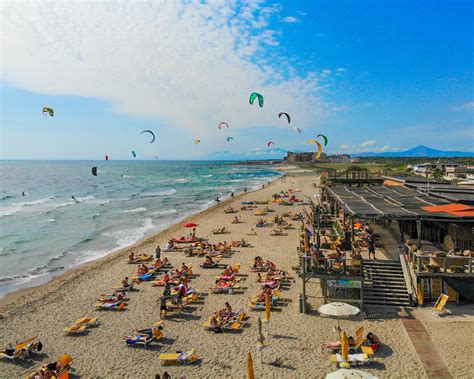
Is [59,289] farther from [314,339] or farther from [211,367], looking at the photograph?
[314,339]

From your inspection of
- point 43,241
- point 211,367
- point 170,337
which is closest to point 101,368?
point 170,337

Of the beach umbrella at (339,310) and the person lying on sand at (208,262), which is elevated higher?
the beach umbrella at (339,310)

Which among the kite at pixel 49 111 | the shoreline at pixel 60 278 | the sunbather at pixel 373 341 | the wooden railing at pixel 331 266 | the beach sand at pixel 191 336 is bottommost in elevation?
the shoreline at pixel 60 278

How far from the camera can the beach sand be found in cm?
1003

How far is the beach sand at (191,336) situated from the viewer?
1003 centimetres

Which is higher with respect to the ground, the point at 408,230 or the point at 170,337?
the point at 408,230

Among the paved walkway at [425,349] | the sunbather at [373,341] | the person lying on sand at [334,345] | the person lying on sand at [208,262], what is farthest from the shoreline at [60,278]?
the paved walkway at [425,349]

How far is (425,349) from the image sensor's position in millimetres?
10430

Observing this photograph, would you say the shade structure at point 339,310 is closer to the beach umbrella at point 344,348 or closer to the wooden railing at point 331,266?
the beach umbrella at point 344,348

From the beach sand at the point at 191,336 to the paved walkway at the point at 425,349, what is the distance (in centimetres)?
18

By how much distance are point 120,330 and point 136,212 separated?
3167 cm

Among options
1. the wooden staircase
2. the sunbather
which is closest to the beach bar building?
the wooden staircase

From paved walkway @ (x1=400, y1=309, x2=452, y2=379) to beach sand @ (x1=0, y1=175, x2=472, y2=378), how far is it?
0.18 meters

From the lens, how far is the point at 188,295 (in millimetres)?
14922
